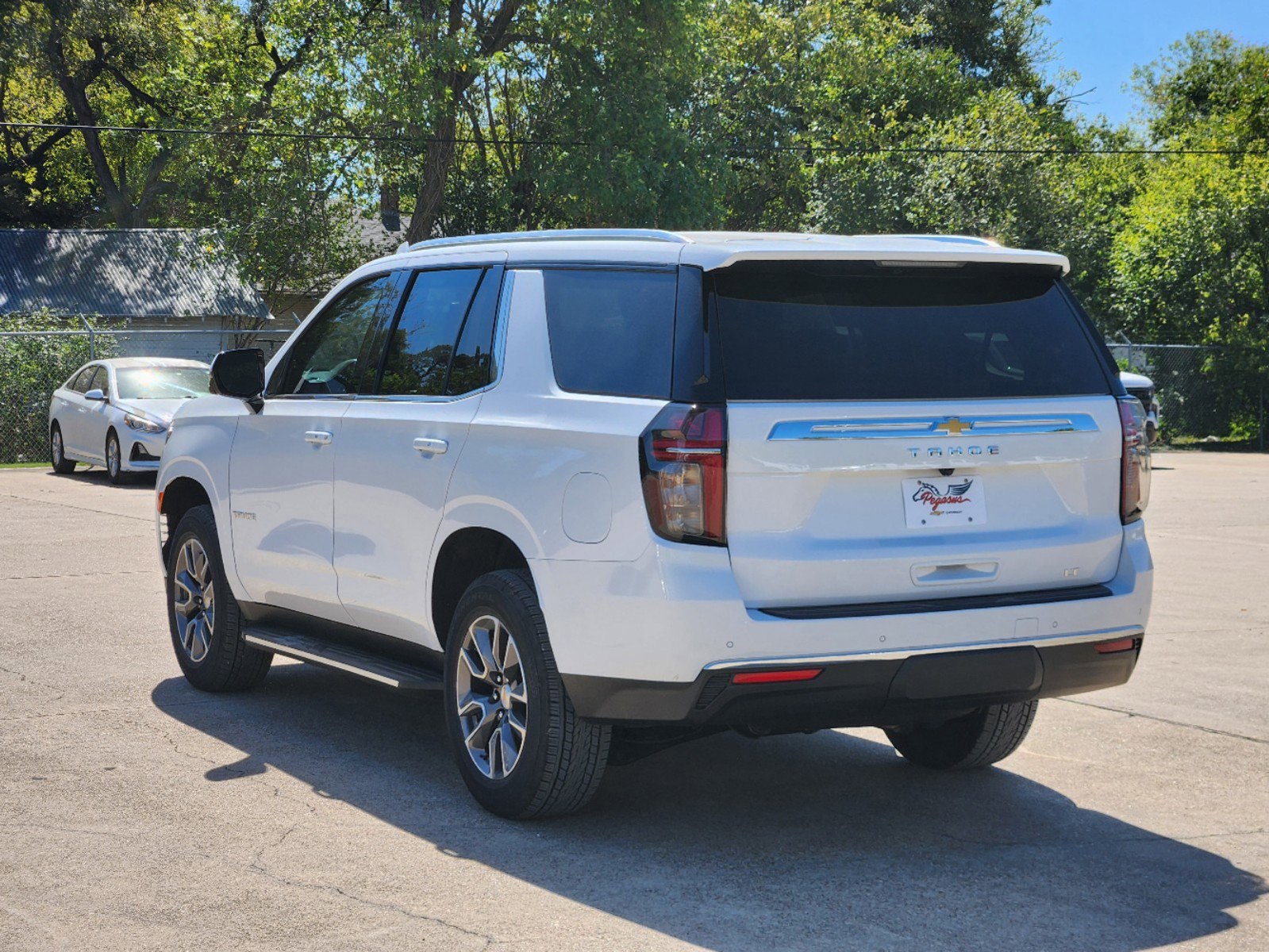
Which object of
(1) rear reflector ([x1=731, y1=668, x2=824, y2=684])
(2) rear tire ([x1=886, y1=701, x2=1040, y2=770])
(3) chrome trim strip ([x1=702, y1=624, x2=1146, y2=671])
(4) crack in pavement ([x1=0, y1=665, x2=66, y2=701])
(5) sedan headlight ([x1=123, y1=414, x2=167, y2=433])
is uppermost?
(3) chrome trim strip ([x1=702, y1=624, x2=1146, y2=671])

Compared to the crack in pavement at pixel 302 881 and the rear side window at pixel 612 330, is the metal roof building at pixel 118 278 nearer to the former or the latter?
the crack in pavement at pixel 302 881

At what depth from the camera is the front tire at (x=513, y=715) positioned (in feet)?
16.9

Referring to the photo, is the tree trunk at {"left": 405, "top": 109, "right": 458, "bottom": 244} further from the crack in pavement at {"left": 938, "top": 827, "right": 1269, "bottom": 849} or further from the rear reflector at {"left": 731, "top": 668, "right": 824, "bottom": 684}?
the rear reflector at {"left": 731, "top": 668, "right": 824, "bottom": 684}

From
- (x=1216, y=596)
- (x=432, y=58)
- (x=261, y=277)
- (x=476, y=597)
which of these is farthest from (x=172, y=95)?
(x=476, y=597)

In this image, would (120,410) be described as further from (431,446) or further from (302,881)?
(302,881)

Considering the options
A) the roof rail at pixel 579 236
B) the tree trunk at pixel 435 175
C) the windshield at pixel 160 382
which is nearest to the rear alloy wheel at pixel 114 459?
the windshield at pixel 160 382

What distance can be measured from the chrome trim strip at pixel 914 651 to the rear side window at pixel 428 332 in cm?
182

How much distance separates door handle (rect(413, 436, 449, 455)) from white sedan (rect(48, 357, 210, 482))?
14814 millimetres

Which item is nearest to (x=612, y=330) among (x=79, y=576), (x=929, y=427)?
(x=929, y=427)

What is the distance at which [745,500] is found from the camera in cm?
475

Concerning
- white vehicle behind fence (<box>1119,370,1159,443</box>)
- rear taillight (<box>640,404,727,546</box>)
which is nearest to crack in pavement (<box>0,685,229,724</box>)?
rear taillight (<box>640,404,727,546</box>)

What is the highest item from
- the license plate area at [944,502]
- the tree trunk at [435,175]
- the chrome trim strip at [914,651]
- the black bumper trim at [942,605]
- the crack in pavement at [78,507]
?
the tree trunk at [435,175]

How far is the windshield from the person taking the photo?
21234mm

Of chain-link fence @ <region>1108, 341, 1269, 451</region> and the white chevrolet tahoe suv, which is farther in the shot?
chain-link fence @ <region>1108, 341, 1269, 451</region>
